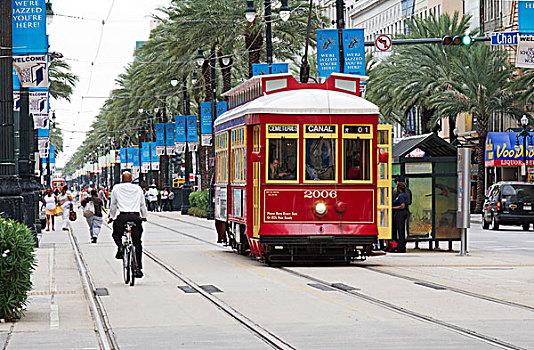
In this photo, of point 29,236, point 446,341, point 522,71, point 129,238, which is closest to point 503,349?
point 446,341

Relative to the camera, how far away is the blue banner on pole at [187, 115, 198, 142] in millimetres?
60156

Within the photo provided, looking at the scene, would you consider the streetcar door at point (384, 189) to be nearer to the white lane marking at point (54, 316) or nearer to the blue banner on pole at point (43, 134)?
the white lane marking at point (54, 316)

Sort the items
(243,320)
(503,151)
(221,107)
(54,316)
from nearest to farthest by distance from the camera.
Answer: (243,320)
(54,316)
(221,107)
(503,151)

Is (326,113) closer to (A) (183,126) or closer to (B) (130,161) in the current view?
(A) (183,126)

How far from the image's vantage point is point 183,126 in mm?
62875

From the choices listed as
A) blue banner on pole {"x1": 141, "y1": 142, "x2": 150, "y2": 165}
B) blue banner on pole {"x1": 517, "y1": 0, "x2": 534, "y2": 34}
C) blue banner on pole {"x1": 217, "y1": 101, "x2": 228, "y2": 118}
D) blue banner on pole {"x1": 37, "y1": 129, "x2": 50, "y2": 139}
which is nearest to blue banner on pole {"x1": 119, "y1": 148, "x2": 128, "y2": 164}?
blue banner on pole {"x1": 141, "y1": 142, "x2": 150, "y2": 165}

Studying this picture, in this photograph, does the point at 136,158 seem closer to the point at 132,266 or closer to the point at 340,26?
the point at 340,26

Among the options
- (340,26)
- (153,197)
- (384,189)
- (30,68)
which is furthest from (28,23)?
(153,197)

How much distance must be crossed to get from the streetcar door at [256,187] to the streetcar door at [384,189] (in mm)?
2482

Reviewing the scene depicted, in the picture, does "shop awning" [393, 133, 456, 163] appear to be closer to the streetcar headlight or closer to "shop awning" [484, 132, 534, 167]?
the streetcar headlight

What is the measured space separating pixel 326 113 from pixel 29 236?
9.26 metres

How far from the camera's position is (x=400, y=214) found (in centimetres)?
2544

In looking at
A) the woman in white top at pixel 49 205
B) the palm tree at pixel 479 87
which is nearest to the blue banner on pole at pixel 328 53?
the woman in white top at pixel 49 205

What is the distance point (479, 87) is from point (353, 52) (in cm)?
2901
